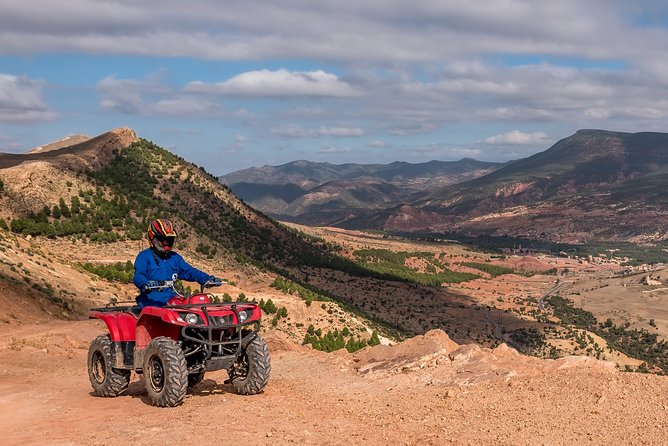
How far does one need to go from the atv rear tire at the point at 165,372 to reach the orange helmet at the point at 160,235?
5.74ft

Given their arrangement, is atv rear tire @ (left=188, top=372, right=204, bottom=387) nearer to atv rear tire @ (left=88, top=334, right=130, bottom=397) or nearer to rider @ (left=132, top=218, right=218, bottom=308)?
atv rear tire @ (left=88, top=334, right=130, bottom=397)

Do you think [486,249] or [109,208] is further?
[486,249]

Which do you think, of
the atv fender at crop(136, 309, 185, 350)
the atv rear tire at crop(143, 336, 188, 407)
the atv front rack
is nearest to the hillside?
the atv rear tire at crop(143, 336, 188, 407)

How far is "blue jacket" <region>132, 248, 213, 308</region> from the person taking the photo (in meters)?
11.7

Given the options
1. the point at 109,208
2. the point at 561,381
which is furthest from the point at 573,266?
the point at 561,381

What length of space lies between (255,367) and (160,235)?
306cm

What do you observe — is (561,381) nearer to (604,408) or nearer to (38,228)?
(604,408)

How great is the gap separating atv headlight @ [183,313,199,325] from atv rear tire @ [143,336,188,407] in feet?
1.80

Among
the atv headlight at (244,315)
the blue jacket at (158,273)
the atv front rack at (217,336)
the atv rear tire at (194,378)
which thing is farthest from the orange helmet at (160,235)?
the atv rear tire at (194,378)

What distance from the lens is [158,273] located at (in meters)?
11.9

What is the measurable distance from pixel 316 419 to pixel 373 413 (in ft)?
3.59

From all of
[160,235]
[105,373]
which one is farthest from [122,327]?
[160,235]

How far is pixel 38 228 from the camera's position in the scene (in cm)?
4819

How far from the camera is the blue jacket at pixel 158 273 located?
11727 mm
